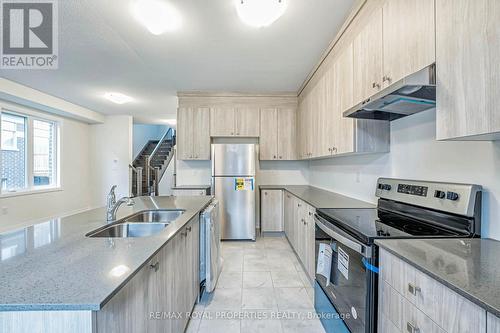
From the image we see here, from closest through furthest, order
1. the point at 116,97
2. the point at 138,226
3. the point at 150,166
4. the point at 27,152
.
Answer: the point at 138,226, the point at 116,97, the point at 27,152, the point at 150,166

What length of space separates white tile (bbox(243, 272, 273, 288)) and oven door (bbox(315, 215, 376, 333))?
Result: 0.80 metres

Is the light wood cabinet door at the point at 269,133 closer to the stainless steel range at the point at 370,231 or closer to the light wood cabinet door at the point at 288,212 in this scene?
the light wood cabinet door at the point at 288,212

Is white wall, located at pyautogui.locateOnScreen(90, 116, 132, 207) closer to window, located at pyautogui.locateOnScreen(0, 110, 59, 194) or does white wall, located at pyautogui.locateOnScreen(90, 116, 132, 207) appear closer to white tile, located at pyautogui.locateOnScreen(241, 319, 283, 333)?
window, located at pyautogui.locateOnScreen(0, 110, 59, 194)

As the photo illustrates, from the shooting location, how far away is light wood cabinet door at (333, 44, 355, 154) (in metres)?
2.17

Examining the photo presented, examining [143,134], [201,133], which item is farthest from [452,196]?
[143,134]

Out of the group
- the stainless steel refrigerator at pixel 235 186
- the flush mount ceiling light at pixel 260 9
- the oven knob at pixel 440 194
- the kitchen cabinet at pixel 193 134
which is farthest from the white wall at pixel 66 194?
the oven knob at pixel 440 194

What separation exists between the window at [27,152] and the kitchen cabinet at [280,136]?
14.9ft

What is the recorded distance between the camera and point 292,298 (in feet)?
7.72

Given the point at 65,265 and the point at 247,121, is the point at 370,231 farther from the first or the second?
the point at 247,121

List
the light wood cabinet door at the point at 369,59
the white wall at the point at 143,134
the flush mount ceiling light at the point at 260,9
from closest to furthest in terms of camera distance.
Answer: the light wood cabinet door at the point at 369,59
the flush mount ceiling light at the point at 260,9
the white wall at the point at 143,134

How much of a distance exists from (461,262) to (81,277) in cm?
139

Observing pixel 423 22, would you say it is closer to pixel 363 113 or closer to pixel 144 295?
pixel 363 113

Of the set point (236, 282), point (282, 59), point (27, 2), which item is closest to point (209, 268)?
point (236, 282)

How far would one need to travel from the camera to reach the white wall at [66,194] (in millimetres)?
4478
